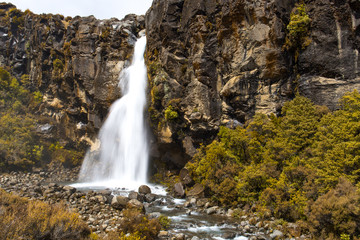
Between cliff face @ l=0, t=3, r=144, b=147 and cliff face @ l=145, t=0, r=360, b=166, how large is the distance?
36.1ft

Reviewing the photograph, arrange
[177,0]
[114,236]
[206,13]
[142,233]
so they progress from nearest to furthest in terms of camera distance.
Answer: [114,236] → [142,233] → [206,13] → [177,0]

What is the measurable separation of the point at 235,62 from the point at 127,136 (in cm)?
1944

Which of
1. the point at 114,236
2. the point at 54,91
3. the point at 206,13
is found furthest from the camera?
the point at 54,91

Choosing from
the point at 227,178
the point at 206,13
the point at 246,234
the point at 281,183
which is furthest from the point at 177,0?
the point at 246,234

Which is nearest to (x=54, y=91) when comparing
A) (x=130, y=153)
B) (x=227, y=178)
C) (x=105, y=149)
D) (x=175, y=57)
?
(x=105, y=149)

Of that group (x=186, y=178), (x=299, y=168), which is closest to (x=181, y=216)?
(x=186, y=178)

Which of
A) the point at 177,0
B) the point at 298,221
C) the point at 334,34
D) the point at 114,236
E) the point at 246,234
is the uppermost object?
the point at 177,0

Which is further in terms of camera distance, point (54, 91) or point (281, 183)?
point (54, 91)

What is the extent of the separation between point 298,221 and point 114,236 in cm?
995

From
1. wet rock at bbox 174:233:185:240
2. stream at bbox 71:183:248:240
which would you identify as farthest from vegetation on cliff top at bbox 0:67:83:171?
wet rock at bbox 174:233:185:240

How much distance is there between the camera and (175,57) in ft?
103

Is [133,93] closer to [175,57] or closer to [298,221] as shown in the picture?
[175,57]

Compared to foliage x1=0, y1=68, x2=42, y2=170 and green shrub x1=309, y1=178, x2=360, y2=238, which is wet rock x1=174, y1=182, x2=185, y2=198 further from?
foliage x1=0, y1=68, x2=42, y2=170

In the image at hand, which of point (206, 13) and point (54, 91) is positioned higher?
point (206, 13)
